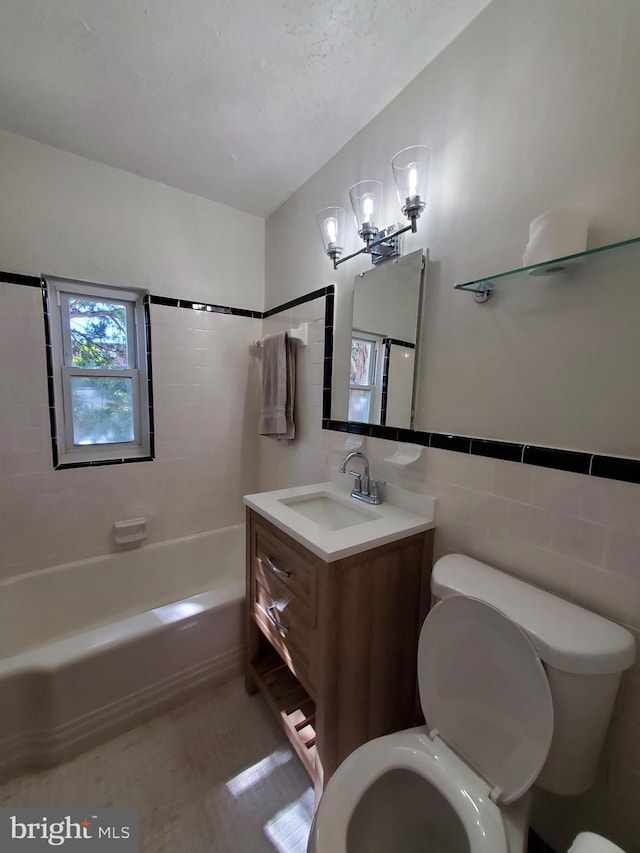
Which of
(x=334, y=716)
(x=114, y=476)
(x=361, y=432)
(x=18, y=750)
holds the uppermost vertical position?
(x=361, y=432)

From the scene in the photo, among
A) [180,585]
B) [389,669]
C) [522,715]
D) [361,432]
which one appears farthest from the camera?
[180,585]

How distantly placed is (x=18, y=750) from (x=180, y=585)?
98 centimetres

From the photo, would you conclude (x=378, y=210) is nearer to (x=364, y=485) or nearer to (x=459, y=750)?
(x=364, y=485)

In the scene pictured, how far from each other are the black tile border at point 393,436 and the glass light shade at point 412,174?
465 millimetres

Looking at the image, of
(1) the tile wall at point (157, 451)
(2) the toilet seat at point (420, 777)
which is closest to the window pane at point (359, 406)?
(1) the tile wall at point (157, 451)

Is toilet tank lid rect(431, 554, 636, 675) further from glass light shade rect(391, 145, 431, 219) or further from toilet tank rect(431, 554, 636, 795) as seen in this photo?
glass light shade rect(391, 145, 431, 219)

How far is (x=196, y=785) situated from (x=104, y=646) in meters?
0.59

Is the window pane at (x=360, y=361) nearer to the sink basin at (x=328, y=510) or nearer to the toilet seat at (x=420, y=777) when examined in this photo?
the sink basin at (x=328, y=510)

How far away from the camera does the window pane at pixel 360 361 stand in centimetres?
149

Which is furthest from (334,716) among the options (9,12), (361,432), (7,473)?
(9,12)

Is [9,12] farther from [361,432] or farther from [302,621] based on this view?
[302,621]

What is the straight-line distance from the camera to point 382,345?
4.66 feet

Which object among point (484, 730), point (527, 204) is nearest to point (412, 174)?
point (527, 204)

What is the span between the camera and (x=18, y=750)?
1.20 meters
